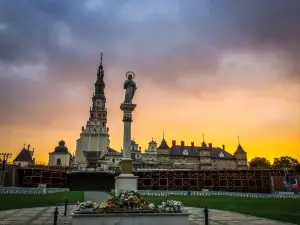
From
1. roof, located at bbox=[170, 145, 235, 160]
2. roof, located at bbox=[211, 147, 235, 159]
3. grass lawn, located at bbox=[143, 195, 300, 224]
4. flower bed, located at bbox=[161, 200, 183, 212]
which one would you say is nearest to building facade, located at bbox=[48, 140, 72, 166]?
roof, located at bbox=[170, 145, 235, 160]

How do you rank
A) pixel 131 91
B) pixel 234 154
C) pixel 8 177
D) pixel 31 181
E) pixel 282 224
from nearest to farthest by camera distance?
pixel 282 224 → pixel 131 91 → pixel 8 177 → pixel 31 181 → pixel 234 154

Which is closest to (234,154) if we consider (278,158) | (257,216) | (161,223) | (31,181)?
(278,158)

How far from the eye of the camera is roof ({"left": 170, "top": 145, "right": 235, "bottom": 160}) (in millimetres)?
95188

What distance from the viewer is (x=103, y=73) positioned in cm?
11719

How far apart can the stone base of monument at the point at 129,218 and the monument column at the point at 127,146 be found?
320 inches

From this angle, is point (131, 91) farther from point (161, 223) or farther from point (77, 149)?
point (77, 149)

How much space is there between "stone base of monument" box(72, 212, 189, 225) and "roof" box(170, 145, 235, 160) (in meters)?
81.9

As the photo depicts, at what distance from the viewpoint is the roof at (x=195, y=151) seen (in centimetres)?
9519

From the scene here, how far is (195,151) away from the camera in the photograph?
97688 millimetres

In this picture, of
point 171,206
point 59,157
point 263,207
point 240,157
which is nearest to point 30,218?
point 171,206

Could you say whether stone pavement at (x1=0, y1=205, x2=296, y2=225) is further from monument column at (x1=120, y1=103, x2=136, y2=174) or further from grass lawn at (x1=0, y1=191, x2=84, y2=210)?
grass lawn at (x1=0, y1=191, x2=84, y2=210)

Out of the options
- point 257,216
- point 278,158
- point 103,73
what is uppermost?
point 103,73

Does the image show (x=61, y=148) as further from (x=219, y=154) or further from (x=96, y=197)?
(x=96, y=197)

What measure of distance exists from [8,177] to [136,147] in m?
45.3
